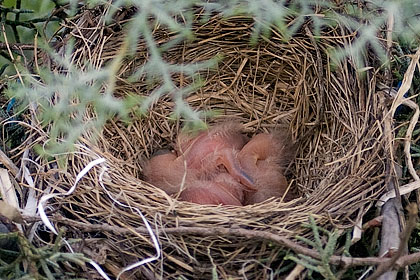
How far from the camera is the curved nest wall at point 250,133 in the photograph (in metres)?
1.43

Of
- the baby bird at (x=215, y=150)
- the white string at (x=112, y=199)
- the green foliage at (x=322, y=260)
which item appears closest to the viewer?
the green foliage at (x=322, y=260)

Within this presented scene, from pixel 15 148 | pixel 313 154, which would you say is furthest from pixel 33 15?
pixel 313 154

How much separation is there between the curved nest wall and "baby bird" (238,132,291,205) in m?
0.05

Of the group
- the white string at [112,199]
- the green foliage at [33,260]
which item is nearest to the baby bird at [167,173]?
the white string at [112,199]

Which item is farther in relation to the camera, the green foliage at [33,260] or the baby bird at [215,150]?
the baby bird at [215,150]

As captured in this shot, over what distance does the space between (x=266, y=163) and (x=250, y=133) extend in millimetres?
226

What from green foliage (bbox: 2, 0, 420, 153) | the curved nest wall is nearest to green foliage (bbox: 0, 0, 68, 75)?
green foliage (bbox: 2, 0, 420, 153)

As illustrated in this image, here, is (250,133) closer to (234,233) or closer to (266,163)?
(266,163)

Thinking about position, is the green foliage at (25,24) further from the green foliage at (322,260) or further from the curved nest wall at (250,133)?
the green foliage at (322,260)

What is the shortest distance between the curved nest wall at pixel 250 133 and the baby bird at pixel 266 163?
5cm

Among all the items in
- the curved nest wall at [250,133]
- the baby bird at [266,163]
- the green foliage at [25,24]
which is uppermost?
the green foliage at [25,24]

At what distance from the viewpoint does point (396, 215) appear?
55.5 inches

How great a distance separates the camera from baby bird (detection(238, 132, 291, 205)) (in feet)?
6.24

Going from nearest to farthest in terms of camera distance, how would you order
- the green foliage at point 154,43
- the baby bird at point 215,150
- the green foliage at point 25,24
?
the green foliage at point 154,43
the green foliage at point 25,24
the baby bird at point 215,150
